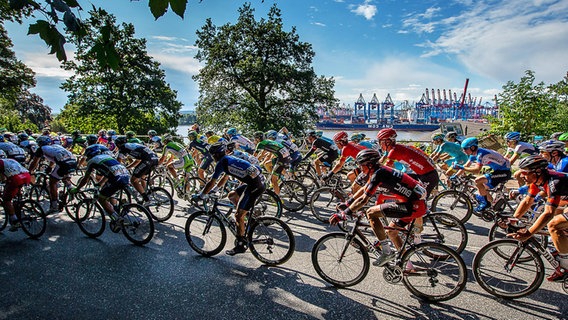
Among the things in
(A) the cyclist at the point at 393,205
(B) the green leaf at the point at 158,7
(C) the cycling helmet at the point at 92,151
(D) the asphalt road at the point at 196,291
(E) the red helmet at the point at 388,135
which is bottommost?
(D) the asphalt road at the point at 196,291

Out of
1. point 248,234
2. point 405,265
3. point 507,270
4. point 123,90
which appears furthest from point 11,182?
point 123,90

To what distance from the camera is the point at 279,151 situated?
Result: 7.46 meters

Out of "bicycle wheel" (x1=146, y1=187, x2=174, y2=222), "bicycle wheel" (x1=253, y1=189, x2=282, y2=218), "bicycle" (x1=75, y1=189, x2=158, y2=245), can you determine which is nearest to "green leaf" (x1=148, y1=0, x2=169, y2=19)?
"bicycle" (x1=75, y1=189, x2=158, y2=245)

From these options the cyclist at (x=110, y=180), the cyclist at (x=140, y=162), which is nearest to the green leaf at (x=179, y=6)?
the cyclist at (x=110, y=180)

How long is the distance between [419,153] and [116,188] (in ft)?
18.8

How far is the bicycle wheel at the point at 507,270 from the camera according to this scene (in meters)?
3.50

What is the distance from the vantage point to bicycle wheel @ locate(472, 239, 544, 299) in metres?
3.50

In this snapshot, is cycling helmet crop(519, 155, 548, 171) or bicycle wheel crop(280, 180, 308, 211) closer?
cycling helmet crop(519, 155, 548, 171)

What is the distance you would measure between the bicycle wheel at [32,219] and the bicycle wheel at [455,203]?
315 inches

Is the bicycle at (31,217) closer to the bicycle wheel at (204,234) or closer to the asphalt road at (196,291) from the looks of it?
the asphalt road at (196,291)

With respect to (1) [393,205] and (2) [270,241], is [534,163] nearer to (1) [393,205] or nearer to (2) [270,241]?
(1) [393,205]

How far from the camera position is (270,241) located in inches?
179

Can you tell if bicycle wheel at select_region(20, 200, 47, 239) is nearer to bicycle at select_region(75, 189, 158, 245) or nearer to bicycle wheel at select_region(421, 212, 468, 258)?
bicycle at select_region(75, 189, 158, 245)

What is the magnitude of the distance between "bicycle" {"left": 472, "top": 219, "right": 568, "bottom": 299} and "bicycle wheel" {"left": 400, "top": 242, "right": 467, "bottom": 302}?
41cm
